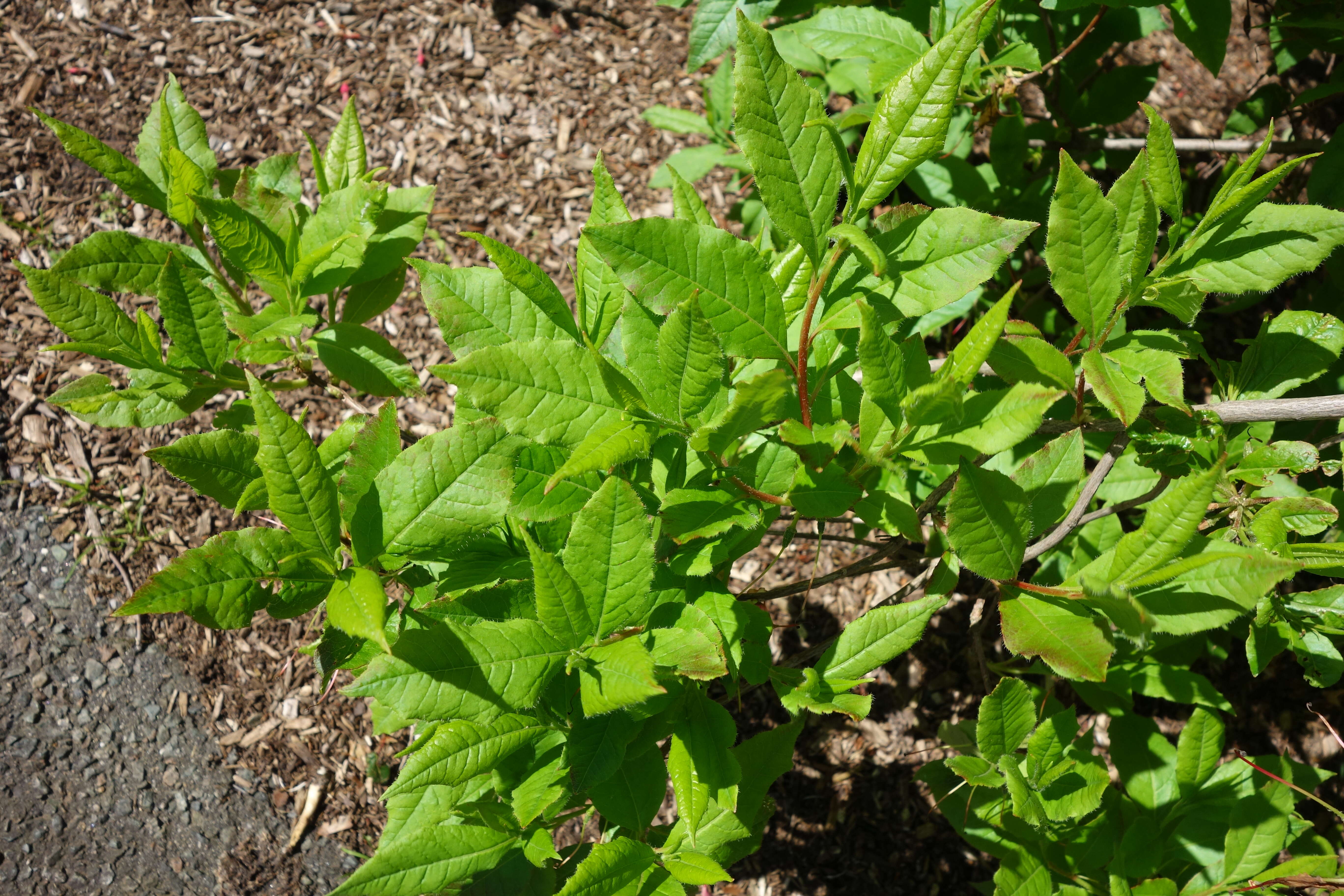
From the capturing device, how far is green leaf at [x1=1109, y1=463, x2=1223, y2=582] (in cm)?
119

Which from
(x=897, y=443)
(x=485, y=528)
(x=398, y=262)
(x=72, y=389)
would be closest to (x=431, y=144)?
(x=398, y=262)

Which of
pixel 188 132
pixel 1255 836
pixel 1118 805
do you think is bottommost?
pixel 1118 805

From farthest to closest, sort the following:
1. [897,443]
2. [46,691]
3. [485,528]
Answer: [46,691], [485,528], [897,443]

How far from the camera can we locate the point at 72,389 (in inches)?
70.2

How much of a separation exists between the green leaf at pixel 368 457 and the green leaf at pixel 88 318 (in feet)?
1.95

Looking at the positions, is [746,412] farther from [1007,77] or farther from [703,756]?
[1007,77]

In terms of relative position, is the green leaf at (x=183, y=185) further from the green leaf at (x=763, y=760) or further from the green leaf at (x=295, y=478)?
the green leaf at (x=763, y=760)

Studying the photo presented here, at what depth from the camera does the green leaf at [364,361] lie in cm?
189

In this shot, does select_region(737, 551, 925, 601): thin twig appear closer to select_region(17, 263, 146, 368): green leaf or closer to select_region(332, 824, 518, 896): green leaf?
select_region(332, 824, 518, 896): green leaf

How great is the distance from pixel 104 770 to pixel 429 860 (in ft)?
7.88

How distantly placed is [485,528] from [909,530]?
721 millimetres

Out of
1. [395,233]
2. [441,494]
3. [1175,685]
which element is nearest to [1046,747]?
[1175,685]

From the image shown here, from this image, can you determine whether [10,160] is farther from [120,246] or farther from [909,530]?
[909,530]

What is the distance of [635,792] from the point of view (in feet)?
5.45
